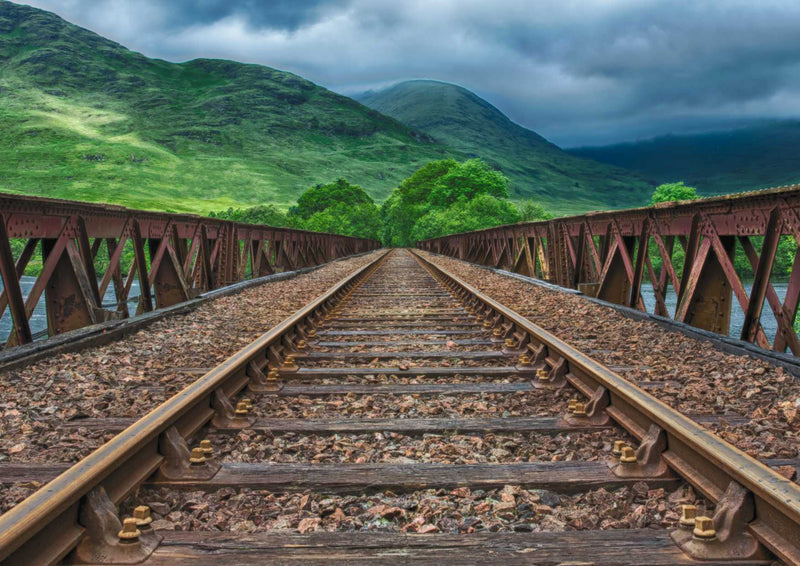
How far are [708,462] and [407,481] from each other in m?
1.36

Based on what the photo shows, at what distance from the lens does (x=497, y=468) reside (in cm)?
304

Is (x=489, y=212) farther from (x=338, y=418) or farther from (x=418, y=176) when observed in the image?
(x=338, y=418)

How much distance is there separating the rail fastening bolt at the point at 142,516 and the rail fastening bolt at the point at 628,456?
2.17 metres

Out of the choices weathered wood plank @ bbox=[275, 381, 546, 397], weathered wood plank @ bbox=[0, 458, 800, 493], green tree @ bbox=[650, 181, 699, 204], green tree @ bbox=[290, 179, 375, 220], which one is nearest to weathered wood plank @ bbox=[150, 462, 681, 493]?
weathered wood plank @ bbox=[0, 458, 800, 493]

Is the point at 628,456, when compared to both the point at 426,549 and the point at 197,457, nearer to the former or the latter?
the point at 426,549

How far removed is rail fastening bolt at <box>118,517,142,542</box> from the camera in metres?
2.25

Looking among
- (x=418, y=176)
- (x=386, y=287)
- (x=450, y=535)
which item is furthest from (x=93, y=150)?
(x=450, y=535)

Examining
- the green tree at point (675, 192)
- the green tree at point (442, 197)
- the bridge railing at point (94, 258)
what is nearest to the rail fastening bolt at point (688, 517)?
the bridge railing at point (94, 258)

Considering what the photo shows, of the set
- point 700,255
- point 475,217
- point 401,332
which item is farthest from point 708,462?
point 475,217

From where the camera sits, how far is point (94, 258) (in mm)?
7996

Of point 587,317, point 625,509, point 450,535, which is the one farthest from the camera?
point 587,317

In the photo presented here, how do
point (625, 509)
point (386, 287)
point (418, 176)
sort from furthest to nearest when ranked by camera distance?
point (418, 176) < point (386, 287) < point (625, 509)

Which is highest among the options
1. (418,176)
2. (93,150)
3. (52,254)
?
(93,150)

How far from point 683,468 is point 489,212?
47.9m
